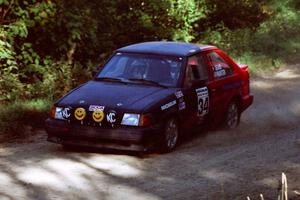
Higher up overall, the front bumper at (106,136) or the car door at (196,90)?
the car door at (196,90)

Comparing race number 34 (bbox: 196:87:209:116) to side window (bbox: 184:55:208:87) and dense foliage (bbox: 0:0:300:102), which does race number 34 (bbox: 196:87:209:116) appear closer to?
side window (bbox: 184:55:208:87)

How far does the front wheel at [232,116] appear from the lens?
11.7 metres

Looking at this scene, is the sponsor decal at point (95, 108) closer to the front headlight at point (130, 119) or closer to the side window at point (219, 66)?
the front headlight at point (130, 119)

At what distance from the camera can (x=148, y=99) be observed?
9445 millimetres

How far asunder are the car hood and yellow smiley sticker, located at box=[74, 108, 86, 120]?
108mm

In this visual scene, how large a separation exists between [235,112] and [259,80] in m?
5.88

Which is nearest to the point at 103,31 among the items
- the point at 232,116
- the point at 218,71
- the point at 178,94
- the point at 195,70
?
the point at 232,116

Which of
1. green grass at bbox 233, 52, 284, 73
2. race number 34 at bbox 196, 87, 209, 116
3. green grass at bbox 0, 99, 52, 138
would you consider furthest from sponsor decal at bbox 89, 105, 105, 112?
green grass at bbox 233, 52, 284, 73

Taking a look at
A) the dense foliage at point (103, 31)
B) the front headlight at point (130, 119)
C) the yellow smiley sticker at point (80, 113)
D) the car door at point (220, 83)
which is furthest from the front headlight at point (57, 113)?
the dense foliage at point (103, 31)

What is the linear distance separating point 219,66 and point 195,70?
85 centimetres

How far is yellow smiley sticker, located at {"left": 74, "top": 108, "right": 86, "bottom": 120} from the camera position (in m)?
9.28

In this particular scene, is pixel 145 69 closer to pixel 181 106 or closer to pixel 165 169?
pixel 181 106

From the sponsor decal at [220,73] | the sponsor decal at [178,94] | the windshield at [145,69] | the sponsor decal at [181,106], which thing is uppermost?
the windshield at [145,69]

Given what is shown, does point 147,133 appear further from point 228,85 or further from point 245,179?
point 228,85
